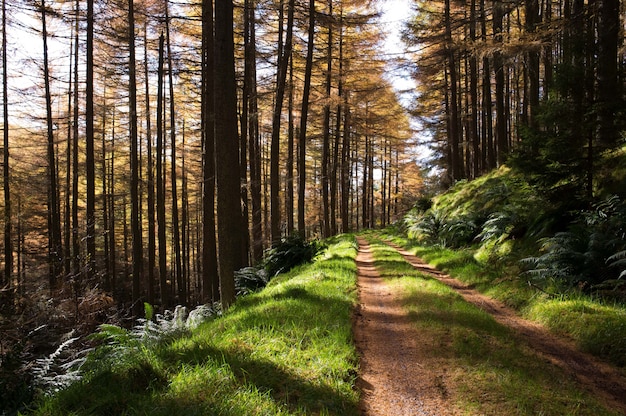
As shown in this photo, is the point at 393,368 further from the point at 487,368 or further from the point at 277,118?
the point at 277,118

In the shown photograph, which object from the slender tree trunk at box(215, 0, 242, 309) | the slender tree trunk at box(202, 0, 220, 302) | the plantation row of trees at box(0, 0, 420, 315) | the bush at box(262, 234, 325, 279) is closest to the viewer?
the slender tree trunk at box(215, 0, 242, 309)

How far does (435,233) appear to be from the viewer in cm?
1454

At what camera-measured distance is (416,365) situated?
12.9ft

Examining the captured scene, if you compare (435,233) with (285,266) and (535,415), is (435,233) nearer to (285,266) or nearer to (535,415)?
(285,266)

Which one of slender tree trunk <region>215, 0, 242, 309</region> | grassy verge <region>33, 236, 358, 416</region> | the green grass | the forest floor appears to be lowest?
the forest floor

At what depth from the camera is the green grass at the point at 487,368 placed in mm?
3045

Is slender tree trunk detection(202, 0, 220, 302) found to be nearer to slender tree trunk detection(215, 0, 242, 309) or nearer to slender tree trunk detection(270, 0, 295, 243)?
slender tree trunk detection(270, 0, 295, 243)

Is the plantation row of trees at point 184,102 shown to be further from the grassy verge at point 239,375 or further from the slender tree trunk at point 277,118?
the grassy verge at point 239,375

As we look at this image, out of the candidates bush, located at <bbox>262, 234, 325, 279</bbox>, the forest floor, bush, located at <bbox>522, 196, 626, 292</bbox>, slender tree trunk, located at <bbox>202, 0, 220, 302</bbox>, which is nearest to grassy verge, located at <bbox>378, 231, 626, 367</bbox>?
the forest floor

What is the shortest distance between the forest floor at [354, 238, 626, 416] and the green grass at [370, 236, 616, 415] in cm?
11

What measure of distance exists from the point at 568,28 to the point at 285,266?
31.0 feet

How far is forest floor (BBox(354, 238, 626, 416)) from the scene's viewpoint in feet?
10.6

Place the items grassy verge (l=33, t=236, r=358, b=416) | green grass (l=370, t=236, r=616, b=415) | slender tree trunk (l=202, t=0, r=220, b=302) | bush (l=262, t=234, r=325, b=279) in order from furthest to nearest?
bush (l=262, t=234, r=325, b=279) → slender tree trunk (l=202, t=0, r=220, b=302) → green grass (l=370, t=236, r=616, b=415) → grassy verge (l=33, t=236, r=358, b=416)

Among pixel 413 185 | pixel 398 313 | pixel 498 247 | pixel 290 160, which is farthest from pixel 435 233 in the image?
pixel 413 185
